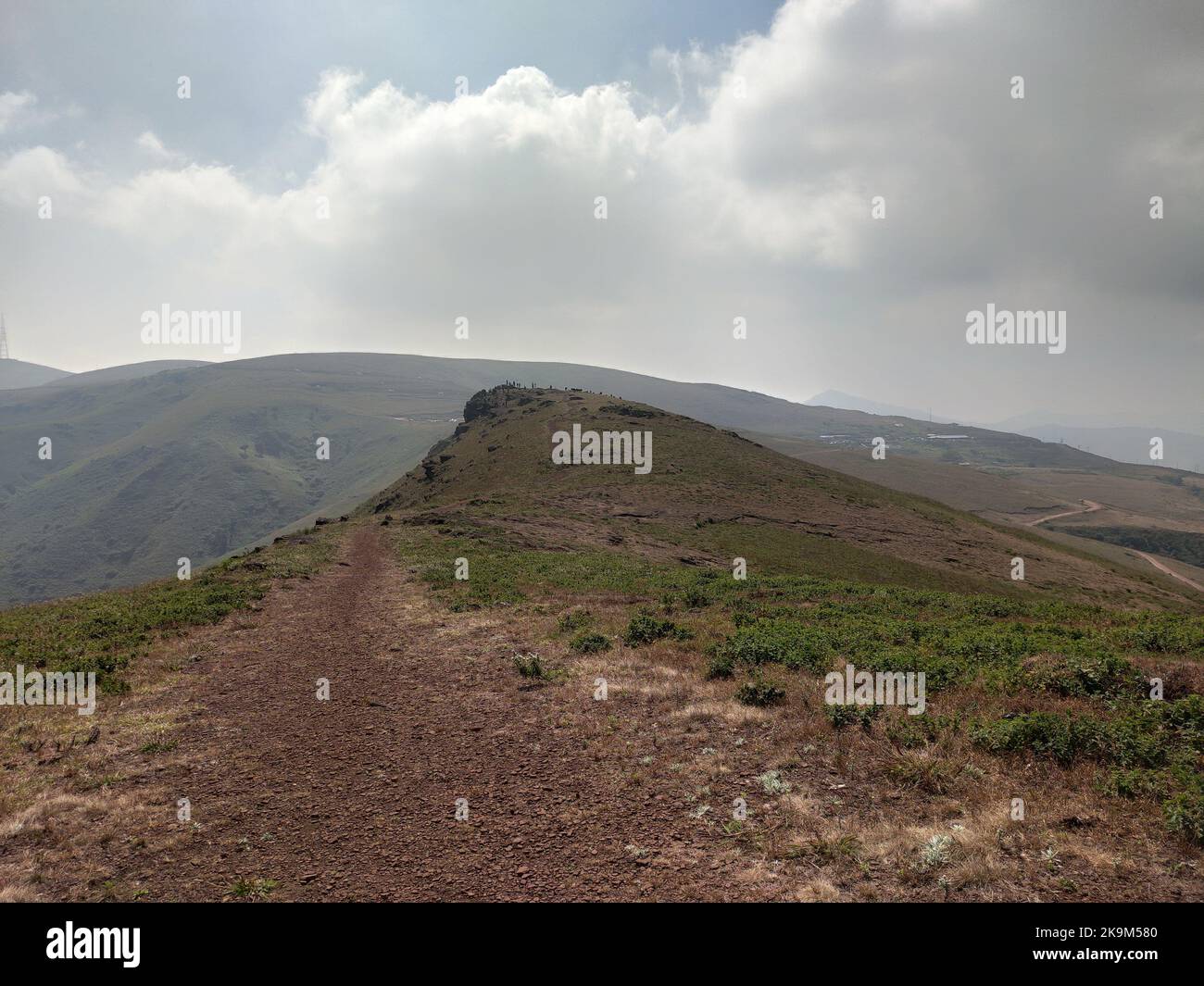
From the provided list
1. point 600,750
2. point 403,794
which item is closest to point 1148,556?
point 600,750

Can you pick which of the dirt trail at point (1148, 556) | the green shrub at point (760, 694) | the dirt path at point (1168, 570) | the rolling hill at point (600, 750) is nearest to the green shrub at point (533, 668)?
the rolling hill at point (600, 750)

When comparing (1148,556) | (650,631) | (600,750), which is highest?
(650,631)

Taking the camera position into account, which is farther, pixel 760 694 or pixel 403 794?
pixel 760 694

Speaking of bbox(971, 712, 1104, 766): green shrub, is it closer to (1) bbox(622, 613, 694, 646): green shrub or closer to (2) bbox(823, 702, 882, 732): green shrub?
(2) bbox(823, 702, 882, 732): green shrub

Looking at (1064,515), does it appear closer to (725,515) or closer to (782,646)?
(725,515)

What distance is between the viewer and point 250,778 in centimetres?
952

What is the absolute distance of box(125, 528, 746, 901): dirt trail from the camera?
6.87m

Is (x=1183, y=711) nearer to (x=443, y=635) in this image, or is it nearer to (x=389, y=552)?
(x=443, y=635)

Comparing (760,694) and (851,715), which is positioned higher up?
(851,715)

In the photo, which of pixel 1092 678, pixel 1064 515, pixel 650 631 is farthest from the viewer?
pixel 1064 515

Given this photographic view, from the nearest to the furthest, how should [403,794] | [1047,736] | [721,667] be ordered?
[1047,736] → [403,794] → [721,667]

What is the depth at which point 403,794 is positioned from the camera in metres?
8.92

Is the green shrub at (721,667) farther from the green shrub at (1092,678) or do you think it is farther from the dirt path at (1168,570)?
the dirt path at (1168,570)

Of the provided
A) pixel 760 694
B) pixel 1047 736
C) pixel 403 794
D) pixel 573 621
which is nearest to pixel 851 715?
pixel 760 694
